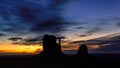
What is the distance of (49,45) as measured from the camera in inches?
3310

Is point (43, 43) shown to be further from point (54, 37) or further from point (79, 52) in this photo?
point (79, 52)

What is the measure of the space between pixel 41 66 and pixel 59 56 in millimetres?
6383

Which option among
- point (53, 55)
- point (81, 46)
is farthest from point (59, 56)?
point (81, 46)

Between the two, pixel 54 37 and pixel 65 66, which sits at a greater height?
pixel 54 37

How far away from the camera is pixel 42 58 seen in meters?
81.2

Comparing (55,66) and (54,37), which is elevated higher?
(54,37)

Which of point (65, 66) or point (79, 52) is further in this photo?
point (79, 52)

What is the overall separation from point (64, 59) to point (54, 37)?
7.62m

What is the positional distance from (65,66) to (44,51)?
8.82 m

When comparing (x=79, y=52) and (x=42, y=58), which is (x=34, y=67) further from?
(x=79, y=52)

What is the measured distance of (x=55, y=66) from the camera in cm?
8281

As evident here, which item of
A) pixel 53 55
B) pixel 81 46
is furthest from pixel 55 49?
pixel 81 46

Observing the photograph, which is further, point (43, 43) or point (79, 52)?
point (79, 52)

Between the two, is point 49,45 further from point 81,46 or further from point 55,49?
point 81,46
